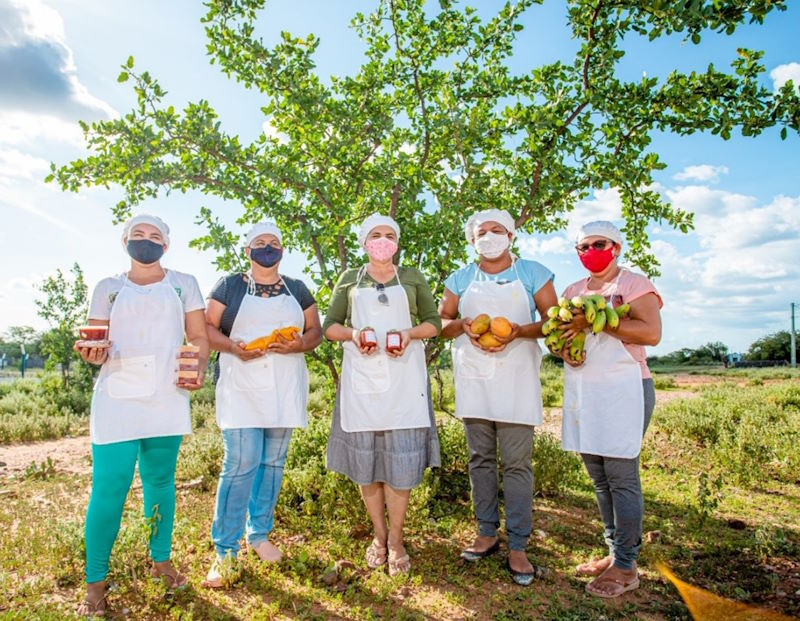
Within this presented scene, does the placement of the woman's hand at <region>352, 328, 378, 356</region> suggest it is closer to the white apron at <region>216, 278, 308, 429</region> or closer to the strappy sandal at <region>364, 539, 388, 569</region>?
the white apron at <region>216, 278, 308, 429</region>

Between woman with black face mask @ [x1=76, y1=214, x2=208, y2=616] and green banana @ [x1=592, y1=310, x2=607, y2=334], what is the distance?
7.71 feet

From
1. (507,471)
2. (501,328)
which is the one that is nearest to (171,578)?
(507,471)

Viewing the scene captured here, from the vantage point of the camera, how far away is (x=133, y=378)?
3.41 meters

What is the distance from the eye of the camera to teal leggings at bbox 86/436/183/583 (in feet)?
11.0

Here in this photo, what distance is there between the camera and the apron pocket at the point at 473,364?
3889 mm

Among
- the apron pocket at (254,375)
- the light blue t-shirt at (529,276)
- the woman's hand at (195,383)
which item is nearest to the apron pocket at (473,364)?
the light blue t-shirt at (529,276)

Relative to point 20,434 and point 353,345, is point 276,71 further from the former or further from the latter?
point 20,434

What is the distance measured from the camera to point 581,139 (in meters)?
5.05

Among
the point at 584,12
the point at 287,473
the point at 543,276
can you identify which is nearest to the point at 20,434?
the point at 287,473

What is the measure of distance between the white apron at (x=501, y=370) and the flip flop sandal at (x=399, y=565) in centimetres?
104

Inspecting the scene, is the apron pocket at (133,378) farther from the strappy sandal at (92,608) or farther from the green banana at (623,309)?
the green banana at (623,309)

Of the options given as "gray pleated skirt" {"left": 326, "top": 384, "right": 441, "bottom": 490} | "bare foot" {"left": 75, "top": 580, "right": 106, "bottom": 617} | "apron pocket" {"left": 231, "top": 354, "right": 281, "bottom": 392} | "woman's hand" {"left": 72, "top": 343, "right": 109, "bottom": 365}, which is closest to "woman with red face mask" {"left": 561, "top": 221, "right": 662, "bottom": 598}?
"gray pleated skirt" {"left": 326, "top": 384, "right": 441, "bottom": 490}

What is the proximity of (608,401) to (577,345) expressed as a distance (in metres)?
0.39

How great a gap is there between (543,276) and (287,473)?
9.71ft
